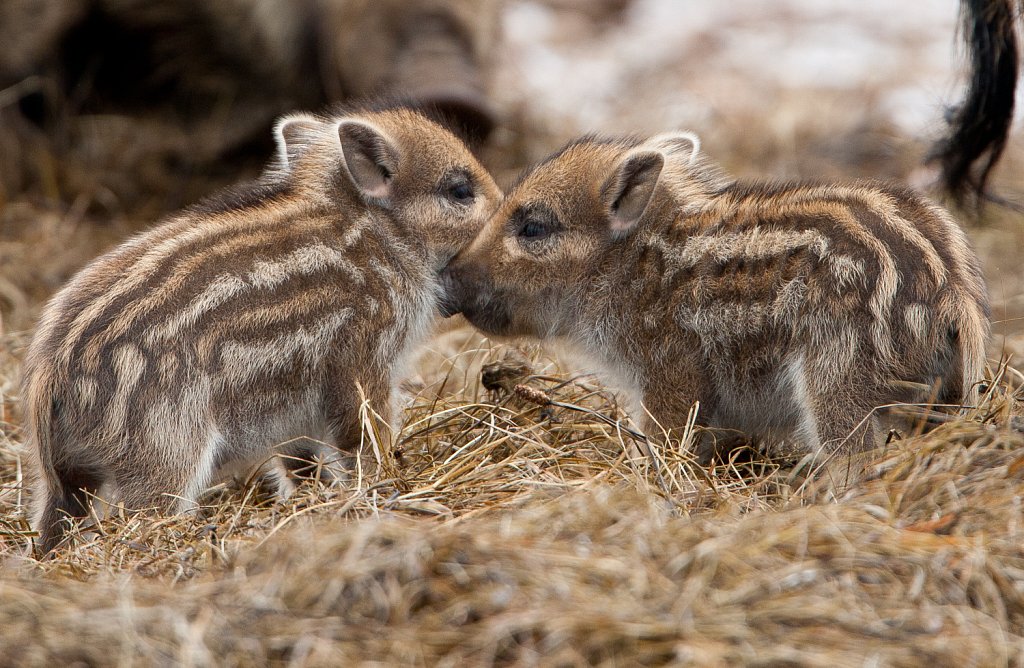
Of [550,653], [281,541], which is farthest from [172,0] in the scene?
[550,653]

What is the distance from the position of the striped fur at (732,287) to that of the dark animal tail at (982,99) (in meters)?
0.91

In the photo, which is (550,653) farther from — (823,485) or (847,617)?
(823,485)

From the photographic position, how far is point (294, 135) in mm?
3893

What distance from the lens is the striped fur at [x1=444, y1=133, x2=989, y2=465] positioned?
9.91 ft

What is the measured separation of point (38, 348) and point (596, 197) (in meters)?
1.60

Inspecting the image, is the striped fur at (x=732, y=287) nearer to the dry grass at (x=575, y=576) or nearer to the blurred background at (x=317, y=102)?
the dry grass at (x=575, y=576)

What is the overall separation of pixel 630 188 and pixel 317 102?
3.70 m

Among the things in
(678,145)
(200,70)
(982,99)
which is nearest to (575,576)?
(678,145)

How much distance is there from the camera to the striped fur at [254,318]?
295 cm

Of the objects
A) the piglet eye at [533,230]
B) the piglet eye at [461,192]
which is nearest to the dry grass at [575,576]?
the piglet eye at [533,230]

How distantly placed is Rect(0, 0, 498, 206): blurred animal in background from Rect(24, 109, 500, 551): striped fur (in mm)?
2170

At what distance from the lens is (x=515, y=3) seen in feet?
32.3

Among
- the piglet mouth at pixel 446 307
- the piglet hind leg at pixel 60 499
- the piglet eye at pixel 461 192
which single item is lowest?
the piglet hind leg at pixel 60 499

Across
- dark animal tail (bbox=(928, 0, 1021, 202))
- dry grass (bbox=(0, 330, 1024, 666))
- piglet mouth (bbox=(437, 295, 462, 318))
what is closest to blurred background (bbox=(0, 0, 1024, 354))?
dark animal tail (bbox=(928, 0, 1021, 202))
